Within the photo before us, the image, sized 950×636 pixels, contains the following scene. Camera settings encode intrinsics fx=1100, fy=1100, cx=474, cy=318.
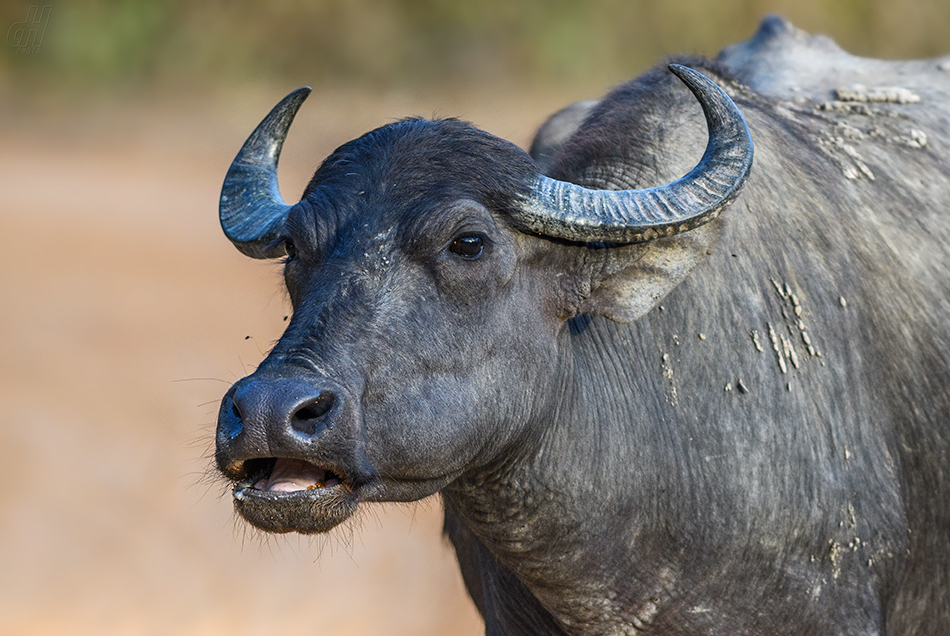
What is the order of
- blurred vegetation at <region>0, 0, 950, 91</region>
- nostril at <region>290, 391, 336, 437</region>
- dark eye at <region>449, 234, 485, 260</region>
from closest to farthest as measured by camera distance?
nostril at <region>290, 391, 336, 437</region>, dark eye at <region>449, 234, 485, 260</region>, blurred vegetation at <region>0, 0, 950, 91</region>

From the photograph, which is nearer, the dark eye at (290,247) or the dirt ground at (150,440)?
the dark eye at (290,247)

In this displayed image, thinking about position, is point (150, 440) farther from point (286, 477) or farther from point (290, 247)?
point (286, 477)

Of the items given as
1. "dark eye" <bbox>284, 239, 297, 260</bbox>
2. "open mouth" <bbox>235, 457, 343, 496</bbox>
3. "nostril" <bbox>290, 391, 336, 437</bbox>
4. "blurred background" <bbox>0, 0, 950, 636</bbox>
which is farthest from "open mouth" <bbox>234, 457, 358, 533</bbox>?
"dark eye" <bbox>284, 239, 297, 260</bbox>

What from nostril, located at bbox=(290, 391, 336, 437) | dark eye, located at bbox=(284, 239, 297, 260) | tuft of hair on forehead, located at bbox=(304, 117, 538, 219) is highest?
tuft of hair on forehead, located at bbox=(304, 117, 538, 219)

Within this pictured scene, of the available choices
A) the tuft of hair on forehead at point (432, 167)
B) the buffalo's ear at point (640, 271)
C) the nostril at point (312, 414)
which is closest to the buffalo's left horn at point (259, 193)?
the tuft of hair on forehead at point (432, 167)

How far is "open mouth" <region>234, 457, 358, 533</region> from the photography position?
3412mm

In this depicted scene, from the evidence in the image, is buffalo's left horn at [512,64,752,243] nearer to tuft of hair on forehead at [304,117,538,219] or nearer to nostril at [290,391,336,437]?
tuft of hair on forehead at [304,117,538,219]

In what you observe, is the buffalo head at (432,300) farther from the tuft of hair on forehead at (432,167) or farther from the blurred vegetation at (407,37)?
the blurred vegetation at (407,37)

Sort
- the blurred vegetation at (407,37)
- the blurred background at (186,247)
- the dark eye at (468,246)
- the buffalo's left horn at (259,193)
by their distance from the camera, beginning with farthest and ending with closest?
the blurred vegetation at (407,37)
the blurred background at (186,247)
the buffalo's left horn at (259,193)
the dark eye at (468,246)

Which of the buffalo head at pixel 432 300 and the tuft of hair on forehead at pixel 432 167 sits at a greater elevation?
the tuft of hair on forehead at pixel 432 167

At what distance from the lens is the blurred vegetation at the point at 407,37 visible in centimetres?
2455

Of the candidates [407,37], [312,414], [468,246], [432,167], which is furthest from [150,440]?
[407,37]

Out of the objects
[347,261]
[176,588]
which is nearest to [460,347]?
[347,261]

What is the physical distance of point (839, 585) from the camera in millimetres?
4398
